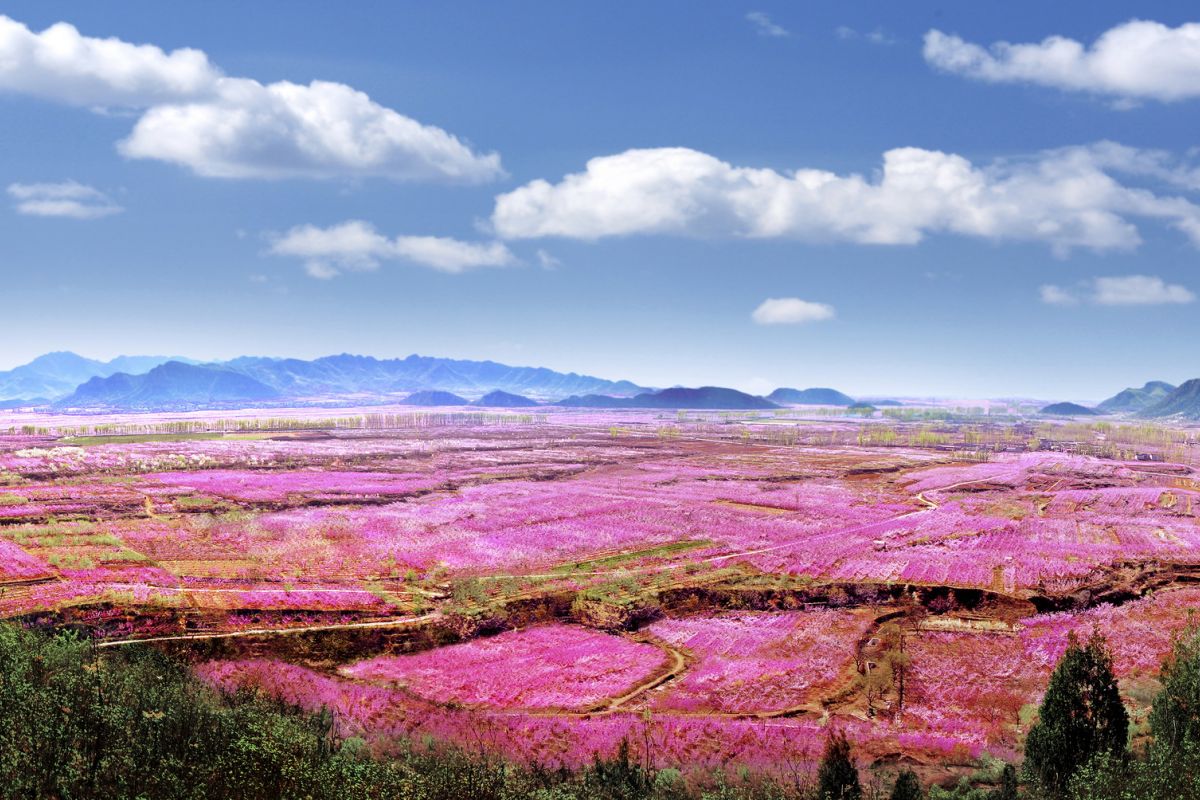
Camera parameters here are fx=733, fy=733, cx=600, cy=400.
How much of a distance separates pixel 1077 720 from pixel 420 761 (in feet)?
46.4

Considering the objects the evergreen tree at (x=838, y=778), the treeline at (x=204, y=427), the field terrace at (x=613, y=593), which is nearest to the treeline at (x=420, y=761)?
the evergreen tree at (x=838, y=778)

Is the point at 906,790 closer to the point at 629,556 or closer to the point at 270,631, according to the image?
the point at 270,631

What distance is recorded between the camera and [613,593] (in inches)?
1220

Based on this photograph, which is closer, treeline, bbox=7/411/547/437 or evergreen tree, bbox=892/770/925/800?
evergreen tree, bbox=892/770/925/800

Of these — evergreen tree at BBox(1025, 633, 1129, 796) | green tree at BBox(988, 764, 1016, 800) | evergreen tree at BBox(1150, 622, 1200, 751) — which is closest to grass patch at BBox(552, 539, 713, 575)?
green tree at BBox(988, 764, 1016, 800)

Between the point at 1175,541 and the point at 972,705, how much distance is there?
31528mm

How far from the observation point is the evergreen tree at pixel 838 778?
564 inches

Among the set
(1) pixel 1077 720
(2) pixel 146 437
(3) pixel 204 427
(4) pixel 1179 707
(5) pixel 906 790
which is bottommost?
(5) pixel 906 790

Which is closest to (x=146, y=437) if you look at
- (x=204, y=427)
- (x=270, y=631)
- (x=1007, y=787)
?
(x=204, y=427)

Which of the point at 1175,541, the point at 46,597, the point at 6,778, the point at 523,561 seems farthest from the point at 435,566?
the point at 1175,541

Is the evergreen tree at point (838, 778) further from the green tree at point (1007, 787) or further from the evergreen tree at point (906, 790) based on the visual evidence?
the green tree at point (1007, 787)

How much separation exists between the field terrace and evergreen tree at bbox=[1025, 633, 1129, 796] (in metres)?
2.80

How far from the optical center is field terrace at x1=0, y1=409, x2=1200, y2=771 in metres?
20.3

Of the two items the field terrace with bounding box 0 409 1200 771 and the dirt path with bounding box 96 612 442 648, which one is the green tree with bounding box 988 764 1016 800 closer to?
the field terrace with bounding box 0 409 1200 771
